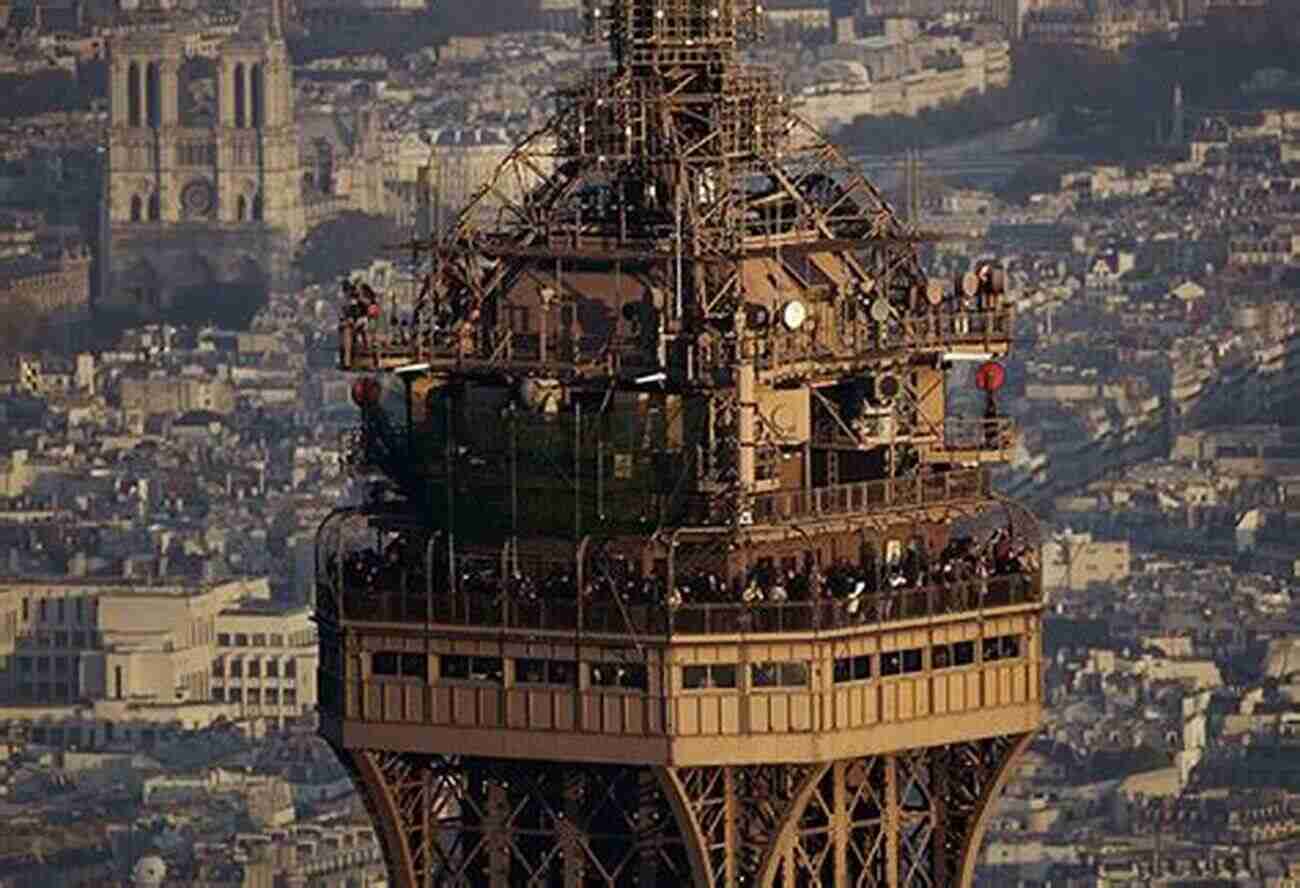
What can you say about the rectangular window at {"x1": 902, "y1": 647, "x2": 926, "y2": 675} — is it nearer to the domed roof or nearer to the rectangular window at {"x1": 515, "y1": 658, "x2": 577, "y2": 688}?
the rectangular window at {"x1": 515, "y1": 658, "x2": 577, "y2": 688}

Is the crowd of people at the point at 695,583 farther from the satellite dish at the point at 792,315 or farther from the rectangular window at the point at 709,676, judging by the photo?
the satellite dish at the point at 792,315

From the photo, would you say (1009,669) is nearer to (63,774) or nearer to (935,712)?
(935,712)

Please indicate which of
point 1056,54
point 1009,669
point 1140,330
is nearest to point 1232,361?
point 1140,330

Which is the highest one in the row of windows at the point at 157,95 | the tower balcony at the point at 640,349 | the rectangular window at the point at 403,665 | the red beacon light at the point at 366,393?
the tower balcony at the point at 640,349

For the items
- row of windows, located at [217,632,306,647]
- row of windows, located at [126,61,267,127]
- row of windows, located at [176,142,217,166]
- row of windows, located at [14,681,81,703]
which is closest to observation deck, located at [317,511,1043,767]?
row of windows, located at [217,632,306,647]

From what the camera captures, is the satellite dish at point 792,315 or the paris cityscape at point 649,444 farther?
the paris cityscape at point 649,444

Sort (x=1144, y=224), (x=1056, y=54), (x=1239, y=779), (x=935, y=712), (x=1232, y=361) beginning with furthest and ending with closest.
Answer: (x=1056, y=54) → (x=1144, y=224) → (x=1232, y=361) → (x=1239, y=779) → (x=935, y=712)

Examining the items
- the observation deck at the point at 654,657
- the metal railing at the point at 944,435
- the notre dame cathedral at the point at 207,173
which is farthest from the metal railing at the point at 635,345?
the notre dame cathedral at the point at 207,173
